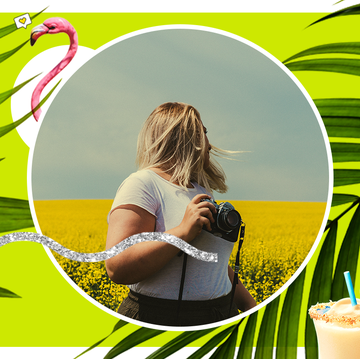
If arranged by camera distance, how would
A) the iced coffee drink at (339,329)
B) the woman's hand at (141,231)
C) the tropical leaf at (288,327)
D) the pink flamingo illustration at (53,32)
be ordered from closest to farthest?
the iced coffee drink at (339,329) → the woman's hand at (141,231) → the tropical leaf at (288,327) → the pink flamingo illustration at (53,32)

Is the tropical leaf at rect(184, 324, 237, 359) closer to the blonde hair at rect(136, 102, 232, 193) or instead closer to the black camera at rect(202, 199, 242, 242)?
the black camera at rect(202, 199, 242, 242)

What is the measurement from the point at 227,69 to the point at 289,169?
49 centimetres

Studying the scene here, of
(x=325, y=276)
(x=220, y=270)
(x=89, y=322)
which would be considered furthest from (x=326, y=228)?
(x=89, y=322)

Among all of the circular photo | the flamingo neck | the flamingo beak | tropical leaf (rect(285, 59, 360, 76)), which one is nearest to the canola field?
the circular photo

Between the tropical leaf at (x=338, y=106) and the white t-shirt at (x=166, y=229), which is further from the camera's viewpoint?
the tropical leaf at (x=338, y=106)

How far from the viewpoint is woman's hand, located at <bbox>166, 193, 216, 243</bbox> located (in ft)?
4.33

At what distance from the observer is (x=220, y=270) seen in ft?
4.51

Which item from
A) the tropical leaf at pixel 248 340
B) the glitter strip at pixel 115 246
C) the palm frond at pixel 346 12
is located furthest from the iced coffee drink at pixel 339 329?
the palm frond at pixel 346 12

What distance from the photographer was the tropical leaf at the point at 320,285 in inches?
55.4

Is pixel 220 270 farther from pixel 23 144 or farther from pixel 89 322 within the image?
pixel 23 144

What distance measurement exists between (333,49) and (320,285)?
97cm

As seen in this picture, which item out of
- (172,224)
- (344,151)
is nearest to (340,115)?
(344,151)

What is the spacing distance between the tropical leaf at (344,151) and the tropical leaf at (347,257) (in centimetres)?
26

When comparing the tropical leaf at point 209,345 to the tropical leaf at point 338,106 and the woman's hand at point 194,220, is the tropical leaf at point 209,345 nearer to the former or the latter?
the woman's hand at point 194,220
